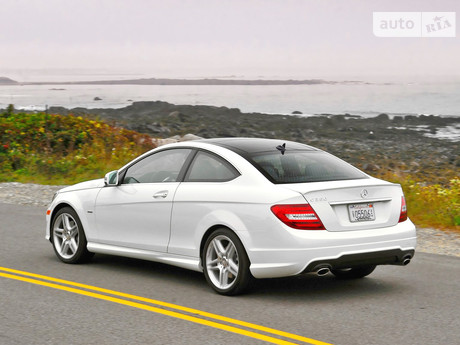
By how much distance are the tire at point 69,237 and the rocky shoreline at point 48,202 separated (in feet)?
15.5

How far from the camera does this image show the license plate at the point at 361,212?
7871 millimetres

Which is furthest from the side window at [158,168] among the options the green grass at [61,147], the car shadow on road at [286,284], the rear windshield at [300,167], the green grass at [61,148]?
the green grass at [61,147]

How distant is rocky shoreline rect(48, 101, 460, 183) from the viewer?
32344 millimetres

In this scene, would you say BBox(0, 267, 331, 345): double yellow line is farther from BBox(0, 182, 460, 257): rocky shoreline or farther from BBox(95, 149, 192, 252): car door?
BBox(0, 182, 460, 257): rocky shoreline

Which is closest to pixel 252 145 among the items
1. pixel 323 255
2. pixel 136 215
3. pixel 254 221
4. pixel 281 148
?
pixel 281 148

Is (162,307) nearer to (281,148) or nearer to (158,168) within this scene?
(158,168)

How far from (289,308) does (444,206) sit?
7.64m

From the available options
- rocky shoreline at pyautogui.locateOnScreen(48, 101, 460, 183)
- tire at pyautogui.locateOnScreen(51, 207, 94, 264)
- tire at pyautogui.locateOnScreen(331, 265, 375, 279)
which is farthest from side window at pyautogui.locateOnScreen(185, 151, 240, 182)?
rocky shoreline at pyautogui.locateOnScreen(48, 101, 460, 183)

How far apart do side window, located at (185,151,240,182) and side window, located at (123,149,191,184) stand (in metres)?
0.20

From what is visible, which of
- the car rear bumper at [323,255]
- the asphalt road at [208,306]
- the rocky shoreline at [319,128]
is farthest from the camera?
the rocky shoreline at [319,128]

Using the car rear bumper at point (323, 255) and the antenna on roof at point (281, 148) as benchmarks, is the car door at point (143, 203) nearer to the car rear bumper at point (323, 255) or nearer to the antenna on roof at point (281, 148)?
the antenna on roof at point (281, 148)

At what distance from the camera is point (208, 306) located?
7613 millimetres

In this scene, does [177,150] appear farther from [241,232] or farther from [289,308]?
[289,308]

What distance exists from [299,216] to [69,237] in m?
3.57
